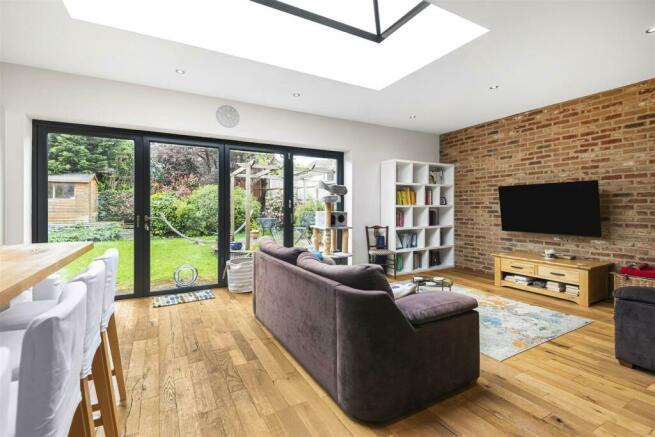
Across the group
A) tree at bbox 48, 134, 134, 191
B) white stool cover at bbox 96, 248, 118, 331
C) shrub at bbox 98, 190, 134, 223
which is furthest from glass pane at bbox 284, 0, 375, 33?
shrub at bbox 98, 190, 134, 223

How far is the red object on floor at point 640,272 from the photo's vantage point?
10.2 feet

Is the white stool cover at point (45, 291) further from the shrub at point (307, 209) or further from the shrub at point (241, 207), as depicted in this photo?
the shrub at point (307, 209)

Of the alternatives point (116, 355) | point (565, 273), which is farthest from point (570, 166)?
point (116, 355)

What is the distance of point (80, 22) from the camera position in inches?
92.8

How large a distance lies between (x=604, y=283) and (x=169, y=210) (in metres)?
5.37

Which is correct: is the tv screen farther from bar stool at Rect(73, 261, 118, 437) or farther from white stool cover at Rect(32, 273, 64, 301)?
white stool cover at Rect(32, 273, 64, 301)

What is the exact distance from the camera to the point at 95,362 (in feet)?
4.61

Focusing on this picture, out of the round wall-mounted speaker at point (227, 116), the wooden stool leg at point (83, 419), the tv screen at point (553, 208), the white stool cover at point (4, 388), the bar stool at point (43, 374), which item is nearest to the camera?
the white stool cover at point (4, 388)

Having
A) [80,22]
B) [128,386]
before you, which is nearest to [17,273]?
[128,386]

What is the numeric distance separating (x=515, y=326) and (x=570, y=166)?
8.37 ft

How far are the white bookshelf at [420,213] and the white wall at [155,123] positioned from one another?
26 centimetres

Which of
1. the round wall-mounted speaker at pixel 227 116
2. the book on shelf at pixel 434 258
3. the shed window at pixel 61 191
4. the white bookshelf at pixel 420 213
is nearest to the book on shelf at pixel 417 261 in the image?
the white bookshelf at pixel 420 213

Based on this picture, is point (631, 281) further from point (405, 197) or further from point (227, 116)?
point (227, 116)

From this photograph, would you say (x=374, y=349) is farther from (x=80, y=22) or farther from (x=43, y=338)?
(x=80, y=22)
